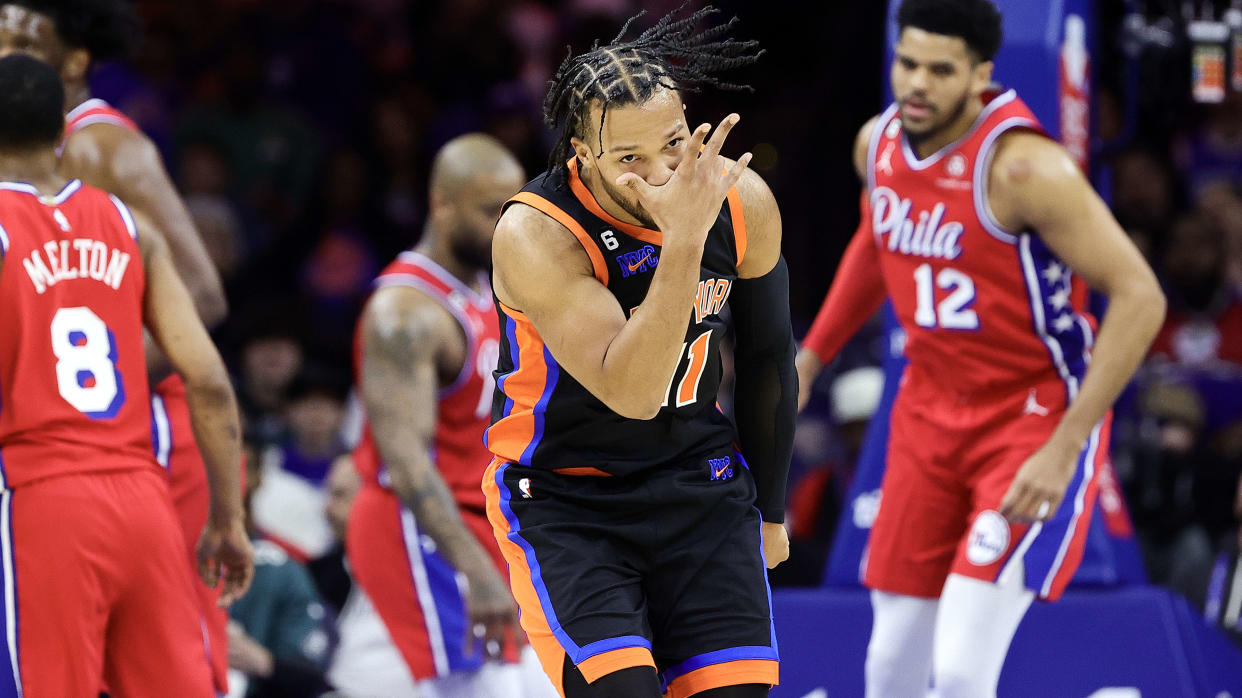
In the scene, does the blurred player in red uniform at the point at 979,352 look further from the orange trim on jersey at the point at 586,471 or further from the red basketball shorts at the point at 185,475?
the red basketball shorts at the point at 185,475

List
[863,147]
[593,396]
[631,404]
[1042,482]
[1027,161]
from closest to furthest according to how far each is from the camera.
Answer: [631,404] < [593,396] < [1042,482] < [1027,161] < [863,147]

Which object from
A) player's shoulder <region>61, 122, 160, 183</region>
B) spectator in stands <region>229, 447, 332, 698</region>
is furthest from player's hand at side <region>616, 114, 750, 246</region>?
spectator in stands <region>229, 447, 332, 698</region>

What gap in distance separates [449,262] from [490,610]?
133cm

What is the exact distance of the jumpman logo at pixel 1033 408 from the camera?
475 cm

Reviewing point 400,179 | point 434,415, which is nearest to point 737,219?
point 434,415

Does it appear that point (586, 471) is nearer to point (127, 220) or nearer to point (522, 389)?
point (522, 389)

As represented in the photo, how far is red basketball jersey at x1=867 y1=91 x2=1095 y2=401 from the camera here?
15.6ft

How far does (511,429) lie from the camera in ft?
11.4

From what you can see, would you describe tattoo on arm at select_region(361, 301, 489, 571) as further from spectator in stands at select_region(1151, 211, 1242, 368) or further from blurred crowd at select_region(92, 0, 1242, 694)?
spectator in stands at select_region(1151, 211, 1242, 368)

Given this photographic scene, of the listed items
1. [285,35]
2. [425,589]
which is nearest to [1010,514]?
[425,589]

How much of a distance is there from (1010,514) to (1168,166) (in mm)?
5578

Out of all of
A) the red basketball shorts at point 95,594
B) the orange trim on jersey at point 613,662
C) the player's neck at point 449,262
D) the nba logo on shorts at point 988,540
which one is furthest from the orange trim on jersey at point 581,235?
the player's neck at point 449,262

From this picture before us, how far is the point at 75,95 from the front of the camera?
5215 mm

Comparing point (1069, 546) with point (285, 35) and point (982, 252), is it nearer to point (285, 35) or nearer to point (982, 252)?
point (982, 252)
